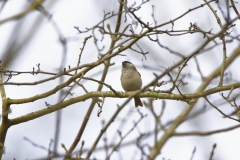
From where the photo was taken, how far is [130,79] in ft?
23.8

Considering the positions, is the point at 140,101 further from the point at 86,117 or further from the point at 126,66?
the point at 86,117

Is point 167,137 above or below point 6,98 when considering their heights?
above

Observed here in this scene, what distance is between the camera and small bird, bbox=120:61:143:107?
23.7ft

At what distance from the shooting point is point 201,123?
26.1ft

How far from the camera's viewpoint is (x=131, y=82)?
721 cm

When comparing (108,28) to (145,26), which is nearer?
(145,26)

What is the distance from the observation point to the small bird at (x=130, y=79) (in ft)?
23.7

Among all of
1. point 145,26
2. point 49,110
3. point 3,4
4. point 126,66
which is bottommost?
point 49,110

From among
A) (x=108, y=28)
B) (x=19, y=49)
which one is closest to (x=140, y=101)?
(x=108, y=28)

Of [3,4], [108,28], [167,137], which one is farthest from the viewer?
[167,137]

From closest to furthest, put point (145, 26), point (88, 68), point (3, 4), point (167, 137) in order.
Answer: point (3, 4), point (145, 26), point (88, 68), point (167, 137)

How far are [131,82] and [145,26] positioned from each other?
2865 mm

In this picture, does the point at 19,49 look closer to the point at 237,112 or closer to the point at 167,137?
the point at 237,112

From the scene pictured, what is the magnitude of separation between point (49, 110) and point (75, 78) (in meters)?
0.45
